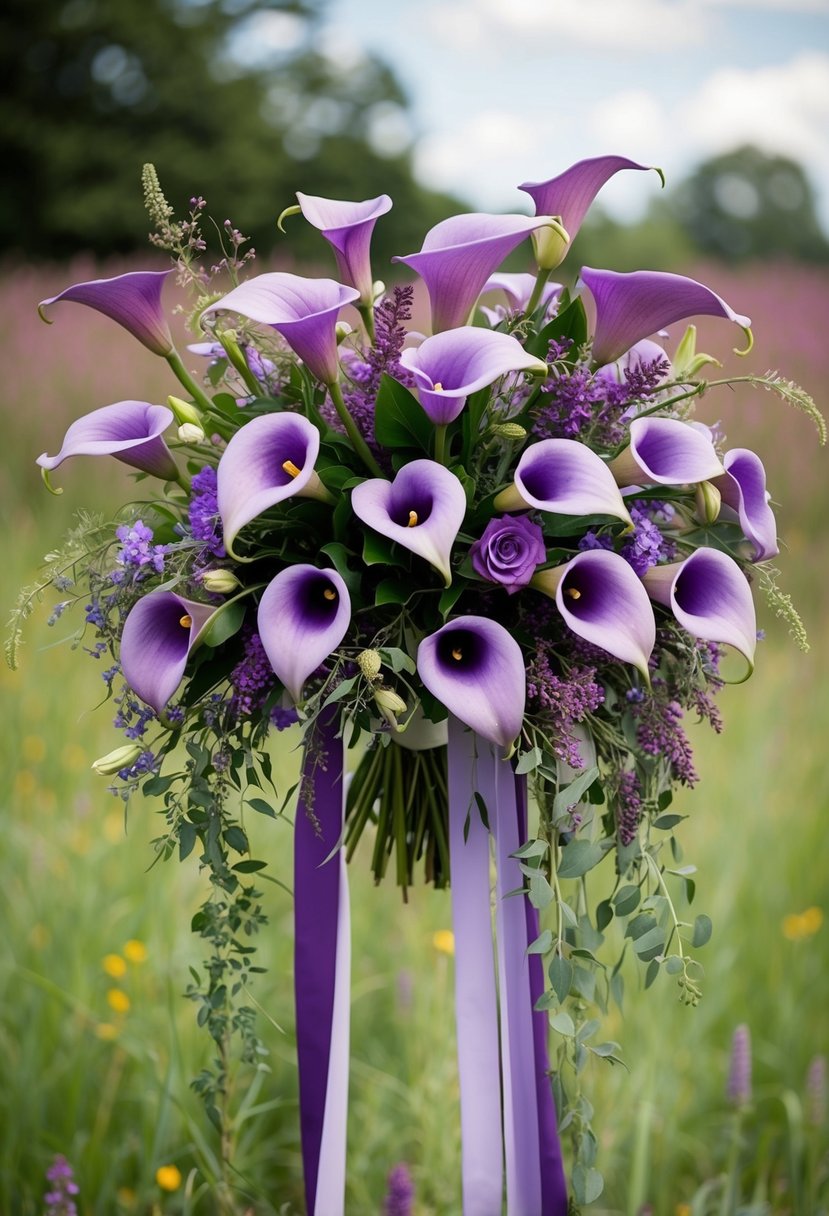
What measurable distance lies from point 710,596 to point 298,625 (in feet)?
1.19

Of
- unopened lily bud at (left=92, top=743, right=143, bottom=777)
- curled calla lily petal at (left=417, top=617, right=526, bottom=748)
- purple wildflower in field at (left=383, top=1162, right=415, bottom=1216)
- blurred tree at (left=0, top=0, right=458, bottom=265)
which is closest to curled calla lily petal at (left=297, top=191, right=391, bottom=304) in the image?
curled calla lily petal at (left=417, top=617, right=526, bottom=748)

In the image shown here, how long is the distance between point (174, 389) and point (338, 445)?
374 centimetres

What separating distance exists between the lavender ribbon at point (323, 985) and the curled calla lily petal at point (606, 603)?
0.33m

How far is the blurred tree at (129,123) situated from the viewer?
9.56 meters

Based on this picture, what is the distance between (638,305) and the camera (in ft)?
2.93

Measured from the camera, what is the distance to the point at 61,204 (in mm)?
9516

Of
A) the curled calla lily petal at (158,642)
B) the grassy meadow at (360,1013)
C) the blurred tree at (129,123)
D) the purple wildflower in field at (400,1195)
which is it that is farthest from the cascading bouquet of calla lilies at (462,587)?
the blurred tree at (129,123)

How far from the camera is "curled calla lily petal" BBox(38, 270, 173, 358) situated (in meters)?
0.92

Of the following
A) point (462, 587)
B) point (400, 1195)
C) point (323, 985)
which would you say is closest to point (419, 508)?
point (462, 587)

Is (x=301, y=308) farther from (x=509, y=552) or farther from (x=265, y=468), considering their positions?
(x=509, y=552)

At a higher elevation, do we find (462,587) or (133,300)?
(133,300)

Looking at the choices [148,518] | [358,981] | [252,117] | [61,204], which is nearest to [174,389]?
[358,981]

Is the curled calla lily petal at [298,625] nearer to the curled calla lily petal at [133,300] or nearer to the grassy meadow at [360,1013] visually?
the curled calla lily petal at [133,300]

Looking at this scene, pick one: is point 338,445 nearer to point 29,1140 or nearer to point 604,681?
point 604,681
